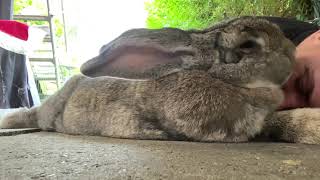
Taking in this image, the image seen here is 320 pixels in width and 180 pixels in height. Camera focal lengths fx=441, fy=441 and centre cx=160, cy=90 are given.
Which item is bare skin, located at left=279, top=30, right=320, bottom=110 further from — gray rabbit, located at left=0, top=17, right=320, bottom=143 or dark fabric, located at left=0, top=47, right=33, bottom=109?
dark fabric, located at left=0, top=47, right=33, bottom=109

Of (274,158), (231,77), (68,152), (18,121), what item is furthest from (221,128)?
(18,121)

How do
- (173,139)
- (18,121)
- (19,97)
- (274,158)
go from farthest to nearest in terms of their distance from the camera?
(19,97)
(18,121)
(173,139)
(274,158)

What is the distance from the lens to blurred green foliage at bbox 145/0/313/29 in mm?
3348

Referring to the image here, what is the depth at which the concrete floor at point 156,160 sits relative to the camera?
0.77m

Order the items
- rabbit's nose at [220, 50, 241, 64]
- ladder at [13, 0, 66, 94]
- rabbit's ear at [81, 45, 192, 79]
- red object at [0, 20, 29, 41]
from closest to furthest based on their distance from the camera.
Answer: rabbit's ear at [81, 45, 192, 79]
rabbit's nose at [220, 50, 241, 64]
red object at [0, 20, 29, 41]
ladder at [13, 0, 66, 94]

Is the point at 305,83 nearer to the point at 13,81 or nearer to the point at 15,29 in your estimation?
the point at 15,29

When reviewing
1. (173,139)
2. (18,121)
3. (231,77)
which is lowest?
(18,121)

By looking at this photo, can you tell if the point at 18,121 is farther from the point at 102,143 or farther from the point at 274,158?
the point at 274,158

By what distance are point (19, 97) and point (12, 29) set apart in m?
0.56

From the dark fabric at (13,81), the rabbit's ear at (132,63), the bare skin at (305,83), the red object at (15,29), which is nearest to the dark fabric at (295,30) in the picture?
the bare skin at (305,83)

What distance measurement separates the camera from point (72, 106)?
1.50m

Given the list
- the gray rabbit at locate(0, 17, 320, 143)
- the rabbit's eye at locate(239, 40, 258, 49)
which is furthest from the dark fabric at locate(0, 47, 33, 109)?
the rabbit's eye at locate(239, 40, 258, 49)

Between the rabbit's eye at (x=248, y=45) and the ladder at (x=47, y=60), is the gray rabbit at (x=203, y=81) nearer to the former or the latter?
the rabbit's eye at (x=248, y=45)

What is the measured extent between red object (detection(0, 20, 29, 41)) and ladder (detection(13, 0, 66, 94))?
67 centimetres
